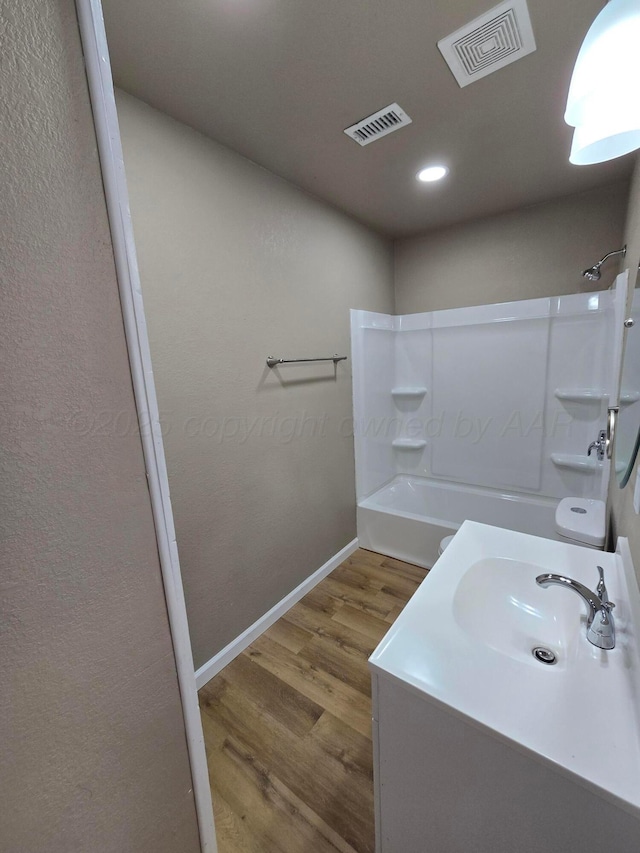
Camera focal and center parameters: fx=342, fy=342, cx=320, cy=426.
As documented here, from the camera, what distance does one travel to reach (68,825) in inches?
23.5

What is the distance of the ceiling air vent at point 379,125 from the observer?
4.78 ft

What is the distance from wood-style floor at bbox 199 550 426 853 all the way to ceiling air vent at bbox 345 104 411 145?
8.37 ft

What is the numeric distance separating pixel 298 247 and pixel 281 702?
2.40 metres

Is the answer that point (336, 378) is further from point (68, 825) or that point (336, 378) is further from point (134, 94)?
point (68, 825)

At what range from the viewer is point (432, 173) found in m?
1.96

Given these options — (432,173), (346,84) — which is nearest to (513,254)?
(432,173)

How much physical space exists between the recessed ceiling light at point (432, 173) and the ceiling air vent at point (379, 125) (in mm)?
449

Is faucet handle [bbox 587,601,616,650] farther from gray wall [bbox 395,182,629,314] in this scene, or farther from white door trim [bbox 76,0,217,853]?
gray wall [bbox 395,182,629,314]

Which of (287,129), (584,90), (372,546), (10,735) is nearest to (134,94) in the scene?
(287,129)

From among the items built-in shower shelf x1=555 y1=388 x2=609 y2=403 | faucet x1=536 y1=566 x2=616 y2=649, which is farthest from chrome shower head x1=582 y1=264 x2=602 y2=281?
faucet x1=536 y1=566 x2=616 y2=649

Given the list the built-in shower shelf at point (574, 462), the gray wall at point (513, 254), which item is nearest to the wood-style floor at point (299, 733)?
the built-in shower shelf at point (574, 462)

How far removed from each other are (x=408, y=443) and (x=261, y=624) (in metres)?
1.96

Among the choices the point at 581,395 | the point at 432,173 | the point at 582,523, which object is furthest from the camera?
the point at 581,395

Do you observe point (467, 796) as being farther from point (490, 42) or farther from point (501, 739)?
point (490, 42)
